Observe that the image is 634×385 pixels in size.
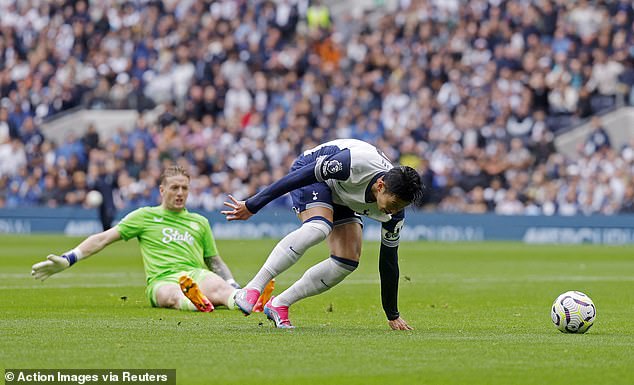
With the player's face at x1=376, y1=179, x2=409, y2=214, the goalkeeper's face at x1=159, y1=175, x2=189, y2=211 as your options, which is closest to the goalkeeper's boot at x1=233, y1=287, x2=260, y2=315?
the player's face at x1=376, y1=179, x2=409, y2=214

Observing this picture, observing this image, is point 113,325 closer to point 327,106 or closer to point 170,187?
point 170,187

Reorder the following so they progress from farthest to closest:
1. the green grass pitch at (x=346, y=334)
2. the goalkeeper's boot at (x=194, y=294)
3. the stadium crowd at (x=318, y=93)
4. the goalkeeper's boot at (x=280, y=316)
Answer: the stadium crowd at (x=318, y=93) < the goalkeeper's boot at (x=194, y=294) < the goalkeeper's boot at (x=280, y=316) < the green grass pitch at (x=346, y=334)

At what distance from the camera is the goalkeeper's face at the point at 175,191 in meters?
13.9

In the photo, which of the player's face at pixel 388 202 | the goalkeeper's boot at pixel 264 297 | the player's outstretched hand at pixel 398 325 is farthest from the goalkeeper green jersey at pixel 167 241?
the player's face at pixel 388 202

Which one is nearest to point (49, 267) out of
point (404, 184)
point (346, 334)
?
point (346, 334)

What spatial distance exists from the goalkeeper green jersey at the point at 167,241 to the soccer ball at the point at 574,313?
4.53 m

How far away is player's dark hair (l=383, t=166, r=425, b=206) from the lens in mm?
10141

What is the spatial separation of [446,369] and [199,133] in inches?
1087

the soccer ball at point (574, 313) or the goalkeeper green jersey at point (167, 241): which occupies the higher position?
the goalkeeper green jersey at point (167, 241)

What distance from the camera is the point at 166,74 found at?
124 feet

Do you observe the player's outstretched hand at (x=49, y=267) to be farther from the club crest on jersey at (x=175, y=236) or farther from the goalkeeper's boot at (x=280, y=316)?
the club crest on jersey at (x=175, y=236)

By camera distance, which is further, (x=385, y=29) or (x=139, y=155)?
(x=385, y=29)

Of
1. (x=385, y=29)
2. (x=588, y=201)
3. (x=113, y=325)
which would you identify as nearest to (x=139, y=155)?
(x=385, y=29)

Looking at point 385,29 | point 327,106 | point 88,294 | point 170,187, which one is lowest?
point 88,294
